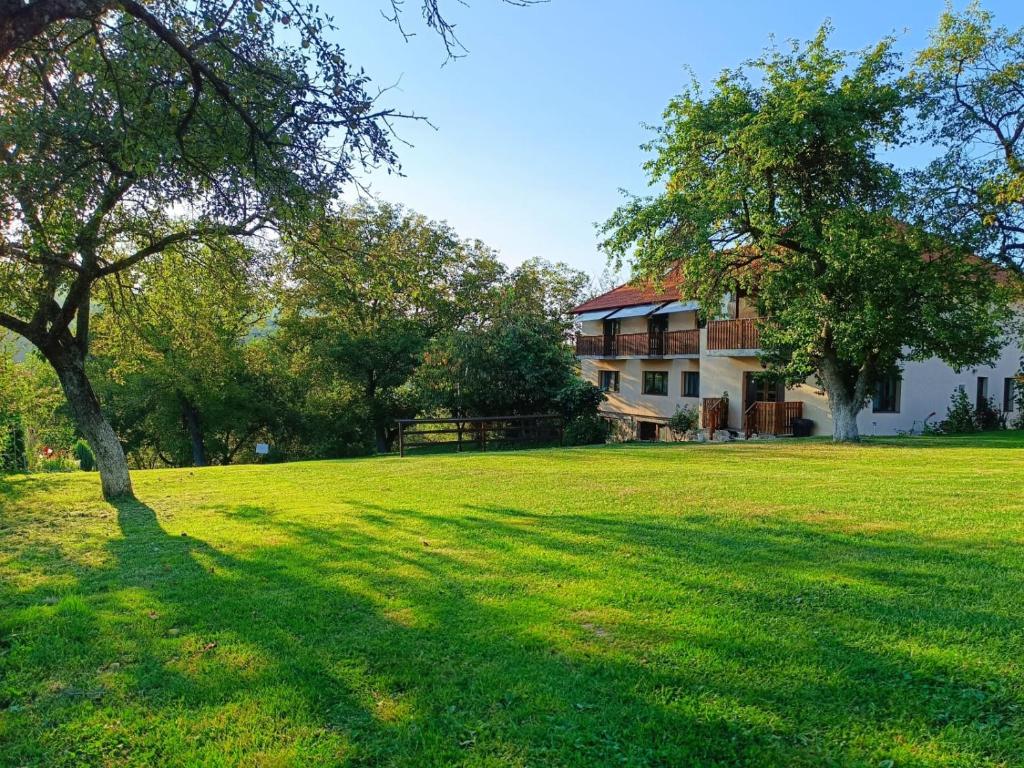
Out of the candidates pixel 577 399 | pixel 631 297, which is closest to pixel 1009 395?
pixel 631 297

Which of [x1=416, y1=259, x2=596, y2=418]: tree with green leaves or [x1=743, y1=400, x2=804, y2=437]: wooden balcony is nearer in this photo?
[x1=743, y1=400, x2=804, y2=437]: wooden balcony

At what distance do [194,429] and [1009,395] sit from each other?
34.5m

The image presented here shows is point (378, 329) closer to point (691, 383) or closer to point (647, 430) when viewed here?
point (647, 430)

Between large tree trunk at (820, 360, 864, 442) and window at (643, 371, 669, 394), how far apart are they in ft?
42.7

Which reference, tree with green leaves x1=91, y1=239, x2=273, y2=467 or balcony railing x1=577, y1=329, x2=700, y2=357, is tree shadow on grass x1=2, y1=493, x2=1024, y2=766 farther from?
balcony railing x1=577, y1=329, x2=700, y2=357

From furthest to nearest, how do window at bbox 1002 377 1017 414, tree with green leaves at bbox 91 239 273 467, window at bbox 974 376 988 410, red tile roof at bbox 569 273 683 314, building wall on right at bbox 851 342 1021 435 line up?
red tile roof at bbox 569 273 683 314
window at bbox 1002 377 1017 414
window at bbox 974 376 988 410
building wall on right at bbox 851 342 1021 435
tree with green leaves at bbox 91 239 273 467

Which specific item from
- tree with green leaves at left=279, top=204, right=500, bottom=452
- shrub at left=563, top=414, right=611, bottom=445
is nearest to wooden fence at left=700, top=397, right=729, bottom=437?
shrub at left=563, top=414, right=611, bottom=445

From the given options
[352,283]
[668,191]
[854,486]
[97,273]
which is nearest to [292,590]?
[352,283]

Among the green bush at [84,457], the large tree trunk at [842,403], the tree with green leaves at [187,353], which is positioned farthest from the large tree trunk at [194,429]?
the large tree trunk at [842,403]

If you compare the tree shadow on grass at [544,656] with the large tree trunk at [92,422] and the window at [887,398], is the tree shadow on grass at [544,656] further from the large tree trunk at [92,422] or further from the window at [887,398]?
the window at [887,398]

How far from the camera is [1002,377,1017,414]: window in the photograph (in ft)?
81.1

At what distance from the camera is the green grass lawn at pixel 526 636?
2.85 m

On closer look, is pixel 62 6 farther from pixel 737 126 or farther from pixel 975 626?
pixel 737 126

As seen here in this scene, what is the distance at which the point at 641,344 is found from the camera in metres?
30.8
